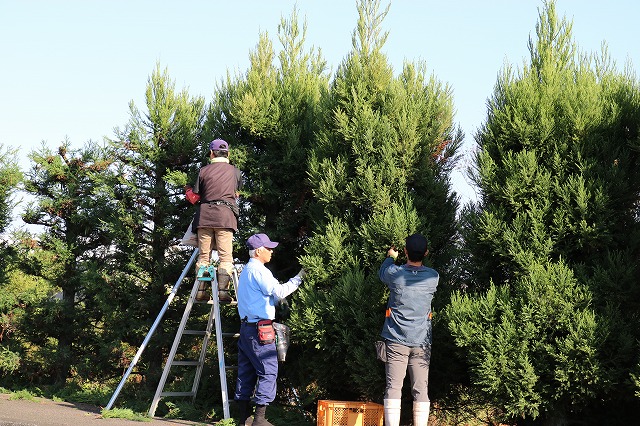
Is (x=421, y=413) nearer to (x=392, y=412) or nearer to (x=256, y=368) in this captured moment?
(x=392, y=412)

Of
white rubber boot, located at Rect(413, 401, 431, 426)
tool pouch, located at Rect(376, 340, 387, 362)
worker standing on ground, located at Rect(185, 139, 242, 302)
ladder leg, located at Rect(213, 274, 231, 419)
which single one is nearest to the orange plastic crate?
white rubber boot, located at Rect(413, 401, 431, 426)

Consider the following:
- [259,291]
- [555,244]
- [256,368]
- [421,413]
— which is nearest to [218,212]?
[259,291]

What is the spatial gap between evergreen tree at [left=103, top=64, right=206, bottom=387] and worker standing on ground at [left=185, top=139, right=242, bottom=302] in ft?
6.08

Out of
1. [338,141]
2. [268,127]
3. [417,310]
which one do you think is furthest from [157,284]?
[417,310]

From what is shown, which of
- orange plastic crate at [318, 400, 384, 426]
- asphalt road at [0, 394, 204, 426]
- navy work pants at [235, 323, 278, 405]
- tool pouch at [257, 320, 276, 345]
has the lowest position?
asphalt road at [0, 394, 204, 426]

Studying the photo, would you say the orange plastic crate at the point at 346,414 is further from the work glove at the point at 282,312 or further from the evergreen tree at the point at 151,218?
the evergreen tree at the point at 151,218

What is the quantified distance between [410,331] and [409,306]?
26cm

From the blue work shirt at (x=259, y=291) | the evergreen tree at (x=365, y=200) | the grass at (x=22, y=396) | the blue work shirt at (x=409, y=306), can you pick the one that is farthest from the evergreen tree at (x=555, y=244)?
the grass at (x=22, y=396)

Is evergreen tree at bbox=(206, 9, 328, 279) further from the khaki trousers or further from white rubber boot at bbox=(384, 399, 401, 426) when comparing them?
white rubber boot at bbox=(384, 399, 401, 426)

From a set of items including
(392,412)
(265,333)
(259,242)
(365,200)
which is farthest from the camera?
(365,200)

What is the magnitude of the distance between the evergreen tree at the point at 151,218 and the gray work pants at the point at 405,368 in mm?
4666

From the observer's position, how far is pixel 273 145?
10.9m

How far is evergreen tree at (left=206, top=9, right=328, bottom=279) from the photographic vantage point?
10.6 m

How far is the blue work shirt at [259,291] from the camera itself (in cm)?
850
